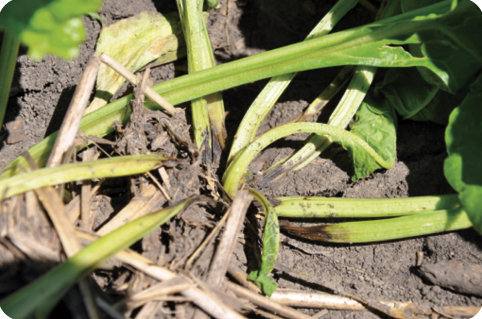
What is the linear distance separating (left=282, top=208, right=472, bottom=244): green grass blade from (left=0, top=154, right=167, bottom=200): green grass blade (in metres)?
1.02

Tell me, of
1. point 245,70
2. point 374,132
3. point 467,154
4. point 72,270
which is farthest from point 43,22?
point 467,154

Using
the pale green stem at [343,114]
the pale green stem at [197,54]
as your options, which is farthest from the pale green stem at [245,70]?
the pale green stem at [343,114]

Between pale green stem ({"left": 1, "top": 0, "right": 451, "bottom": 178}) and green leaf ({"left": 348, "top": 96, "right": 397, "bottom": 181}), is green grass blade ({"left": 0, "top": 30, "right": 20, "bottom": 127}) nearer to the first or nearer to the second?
pale green stem ({"left": 1, "top": 0, "right": 451, "bottom": 178})

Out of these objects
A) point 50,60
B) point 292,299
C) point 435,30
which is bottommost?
point 292,299

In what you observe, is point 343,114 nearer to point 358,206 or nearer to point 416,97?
point 416,97

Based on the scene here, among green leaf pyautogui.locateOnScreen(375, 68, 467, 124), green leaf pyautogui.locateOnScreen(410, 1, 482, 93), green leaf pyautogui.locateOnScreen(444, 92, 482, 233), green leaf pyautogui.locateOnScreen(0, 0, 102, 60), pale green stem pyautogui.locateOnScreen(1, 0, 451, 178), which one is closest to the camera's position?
green leaf pyautogui.locateOnScreen(0, 0, 102, 60)

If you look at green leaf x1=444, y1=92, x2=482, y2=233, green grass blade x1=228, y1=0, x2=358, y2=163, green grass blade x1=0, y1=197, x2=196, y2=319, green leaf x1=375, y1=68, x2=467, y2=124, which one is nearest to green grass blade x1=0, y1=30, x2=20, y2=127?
green grass blade x1=0, y1=197, x2=196, y2=319

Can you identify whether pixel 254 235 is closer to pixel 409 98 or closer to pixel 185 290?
pixel 185 290

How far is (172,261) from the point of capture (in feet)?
5.32

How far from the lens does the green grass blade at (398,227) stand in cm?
182

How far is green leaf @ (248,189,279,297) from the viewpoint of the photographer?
172 centimetres

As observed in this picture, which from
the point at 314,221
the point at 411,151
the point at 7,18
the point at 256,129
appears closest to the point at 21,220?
the point at 7,18

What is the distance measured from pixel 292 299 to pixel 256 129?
37.7 inches

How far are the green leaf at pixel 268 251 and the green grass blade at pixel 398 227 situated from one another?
344 millimetres
